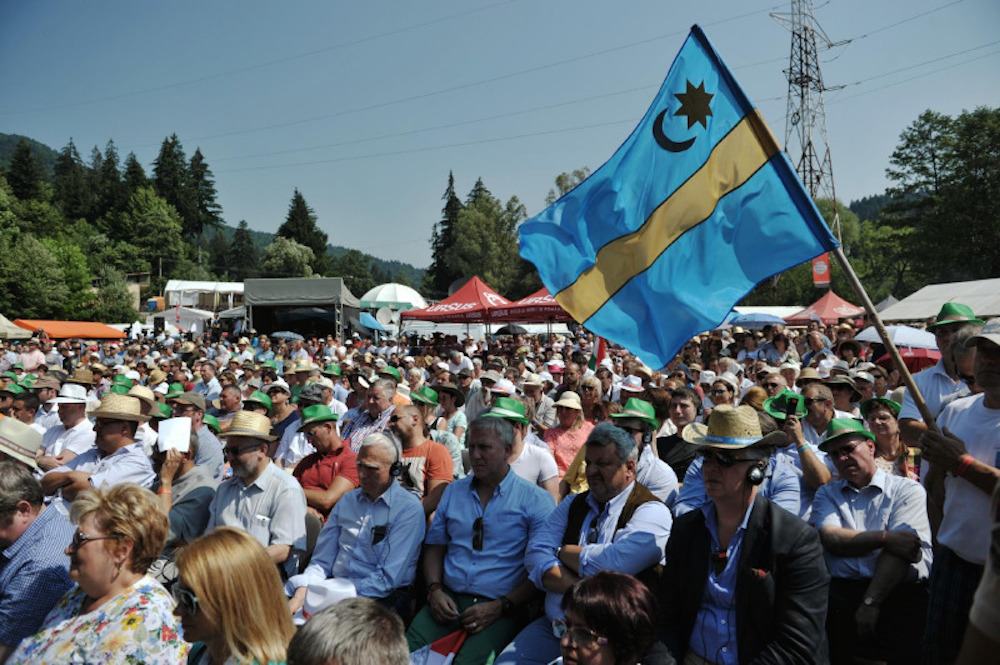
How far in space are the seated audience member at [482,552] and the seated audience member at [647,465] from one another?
65cm

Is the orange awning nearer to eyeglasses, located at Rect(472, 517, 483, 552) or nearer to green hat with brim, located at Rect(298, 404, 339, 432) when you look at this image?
green hat with brim, located at Rect(298, 404, 339, 432)

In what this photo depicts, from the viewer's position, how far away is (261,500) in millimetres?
4484

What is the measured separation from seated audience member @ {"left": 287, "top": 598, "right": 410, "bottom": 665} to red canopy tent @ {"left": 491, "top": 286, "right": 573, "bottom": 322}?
1688 cm

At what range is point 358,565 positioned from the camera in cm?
427

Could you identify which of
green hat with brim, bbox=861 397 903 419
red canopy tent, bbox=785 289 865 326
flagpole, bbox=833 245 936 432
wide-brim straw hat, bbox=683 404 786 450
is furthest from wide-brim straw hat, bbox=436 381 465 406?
red canopy tent, bbox=785 289 865 326

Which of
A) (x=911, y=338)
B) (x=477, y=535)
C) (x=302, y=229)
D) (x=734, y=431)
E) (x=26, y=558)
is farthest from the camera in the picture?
(x=302, y=229)

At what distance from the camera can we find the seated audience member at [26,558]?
3311 mm

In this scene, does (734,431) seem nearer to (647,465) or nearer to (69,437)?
(647,465)

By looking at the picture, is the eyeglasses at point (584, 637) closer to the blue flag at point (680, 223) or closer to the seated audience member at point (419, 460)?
the blue flag at point (680, 223)

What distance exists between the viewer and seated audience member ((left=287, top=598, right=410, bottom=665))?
7.17 ft

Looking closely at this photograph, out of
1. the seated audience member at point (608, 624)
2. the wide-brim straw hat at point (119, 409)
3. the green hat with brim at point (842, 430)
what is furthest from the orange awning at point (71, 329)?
the seated audience member at point (608, 624)

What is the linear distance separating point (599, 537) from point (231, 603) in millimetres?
1873

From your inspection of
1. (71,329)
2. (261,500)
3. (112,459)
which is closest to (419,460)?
(261,500)

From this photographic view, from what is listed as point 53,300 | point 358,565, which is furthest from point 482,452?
point 53,300
